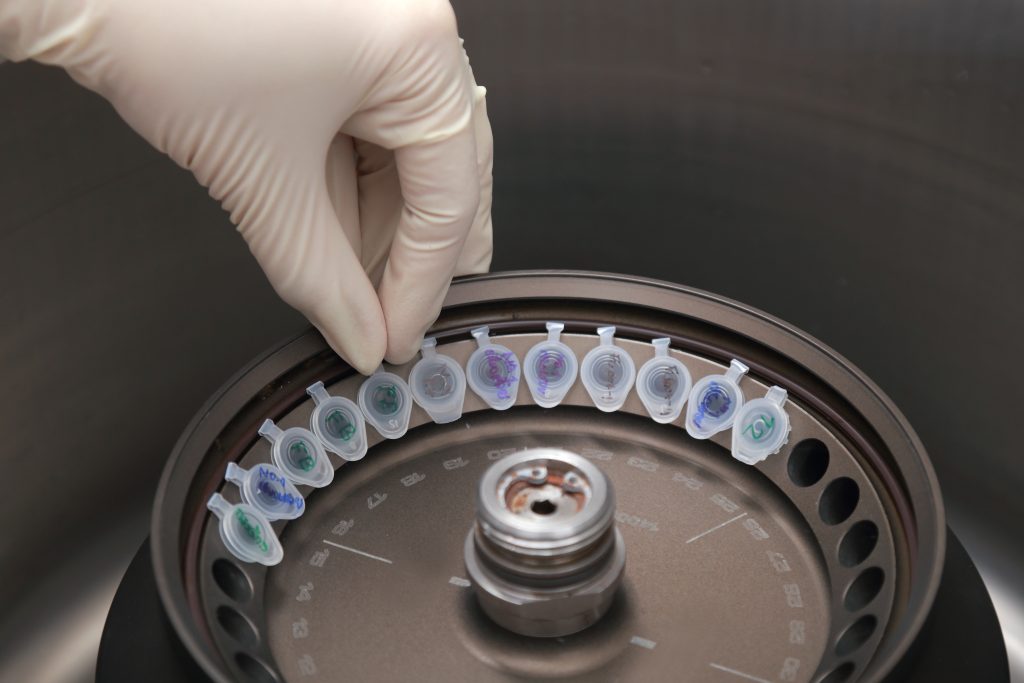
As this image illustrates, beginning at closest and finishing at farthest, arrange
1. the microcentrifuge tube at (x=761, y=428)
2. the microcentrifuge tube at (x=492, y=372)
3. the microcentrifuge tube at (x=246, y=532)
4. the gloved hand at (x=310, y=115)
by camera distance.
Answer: the gloved hand at (x=310, y=115) → the microcentrifuge tube at (x=246, y=532) → the microcentrifuge tube at (x=761, y=428) → the microcentrifuge tube at (x=492, y=372)

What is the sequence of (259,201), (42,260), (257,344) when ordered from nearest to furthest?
(259,201) → (42,260) → (257,344)

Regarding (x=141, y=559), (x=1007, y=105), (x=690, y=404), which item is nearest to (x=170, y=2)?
(x=141, y=559)

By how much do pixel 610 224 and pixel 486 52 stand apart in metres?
0.32

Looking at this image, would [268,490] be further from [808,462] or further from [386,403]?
[808,462]

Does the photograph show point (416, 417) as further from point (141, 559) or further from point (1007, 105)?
point (1007, 105)

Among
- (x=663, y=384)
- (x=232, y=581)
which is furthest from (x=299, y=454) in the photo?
(x=663, y=384)

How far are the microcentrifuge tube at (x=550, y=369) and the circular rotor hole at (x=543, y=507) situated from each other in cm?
27

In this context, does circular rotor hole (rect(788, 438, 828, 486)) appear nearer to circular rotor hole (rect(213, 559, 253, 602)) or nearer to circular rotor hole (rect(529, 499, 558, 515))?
circular rotor hole (rect(529, 499, 558, 515))

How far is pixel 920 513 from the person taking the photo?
95cm

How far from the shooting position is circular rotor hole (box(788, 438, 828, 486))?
1162mm

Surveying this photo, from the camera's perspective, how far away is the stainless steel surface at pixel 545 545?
0.96 meters

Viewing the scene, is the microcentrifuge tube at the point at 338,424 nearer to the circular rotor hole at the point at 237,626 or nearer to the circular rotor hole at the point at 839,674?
the circular rotor hole at the point at 237,626

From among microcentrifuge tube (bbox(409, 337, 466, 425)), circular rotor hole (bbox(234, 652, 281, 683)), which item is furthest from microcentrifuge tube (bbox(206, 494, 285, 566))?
microcentrifuge tube (bbox(409, 337, 466, 425))

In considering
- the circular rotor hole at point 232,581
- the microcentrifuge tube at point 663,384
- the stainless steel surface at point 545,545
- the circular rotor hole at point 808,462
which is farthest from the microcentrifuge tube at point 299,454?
the circular rotor hole at point 808,462
